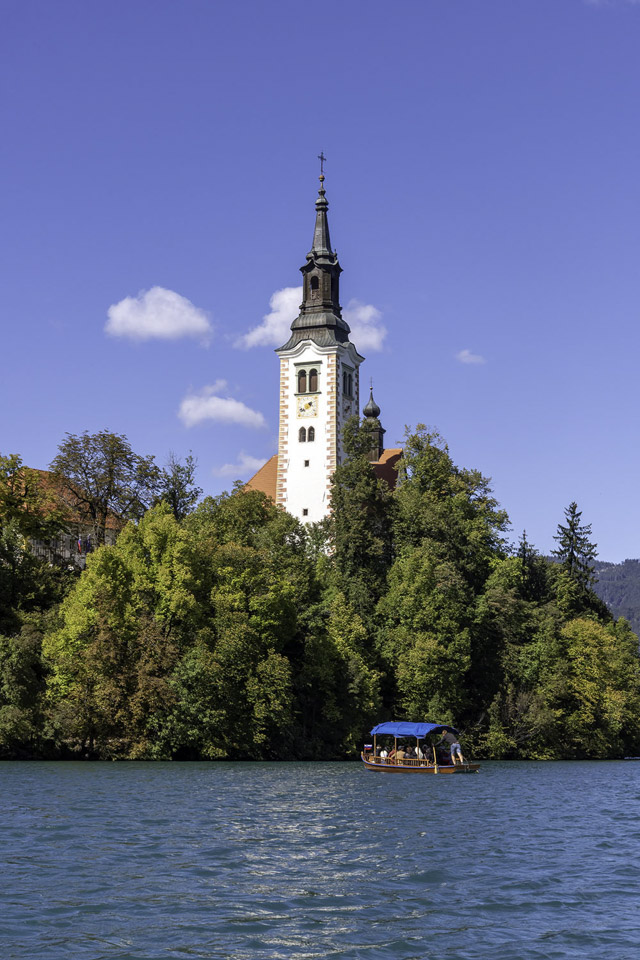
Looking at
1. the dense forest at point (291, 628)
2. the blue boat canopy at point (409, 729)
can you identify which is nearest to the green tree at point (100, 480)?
the dense forest at point (291, 628)

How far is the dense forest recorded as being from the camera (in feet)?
186

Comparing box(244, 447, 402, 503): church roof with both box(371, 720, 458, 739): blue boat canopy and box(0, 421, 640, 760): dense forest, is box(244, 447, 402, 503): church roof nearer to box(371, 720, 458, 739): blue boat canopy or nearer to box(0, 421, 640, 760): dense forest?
box(0, 421, 640, 760): dense forest

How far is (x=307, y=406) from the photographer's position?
8638 cm

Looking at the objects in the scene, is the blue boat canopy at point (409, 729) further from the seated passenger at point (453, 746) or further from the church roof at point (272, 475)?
the church roof at point (272, 475)

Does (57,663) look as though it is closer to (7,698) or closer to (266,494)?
(7,698)

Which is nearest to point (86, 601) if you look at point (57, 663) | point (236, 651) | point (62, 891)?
point (57, 663)

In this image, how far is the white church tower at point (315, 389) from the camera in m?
84.6

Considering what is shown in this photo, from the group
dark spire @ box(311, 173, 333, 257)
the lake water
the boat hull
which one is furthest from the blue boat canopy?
dark spire @ box(311, 173, 333, 257)

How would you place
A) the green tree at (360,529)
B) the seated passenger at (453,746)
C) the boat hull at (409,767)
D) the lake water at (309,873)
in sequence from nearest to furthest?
1. the lake water at (309,873)
2. the boat hull at (409,767)
3. the seated passenger at (453,746)
4. the green tree at (360,529)

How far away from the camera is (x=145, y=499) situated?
78.3 m

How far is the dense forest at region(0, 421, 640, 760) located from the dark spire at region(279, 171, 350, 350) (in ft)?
40.6

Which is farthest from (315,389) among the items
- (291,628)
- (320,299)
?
(291,628)

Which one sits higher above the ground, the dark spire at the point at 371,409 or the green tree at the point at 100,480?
the dark spire at the point at 371,409

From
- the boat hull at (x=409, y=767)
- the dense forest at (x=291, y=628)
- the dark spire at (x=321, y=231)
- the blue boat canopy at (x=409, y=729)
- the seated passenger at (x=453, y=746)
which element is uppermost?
the dark spire at (x=321, y=231)
